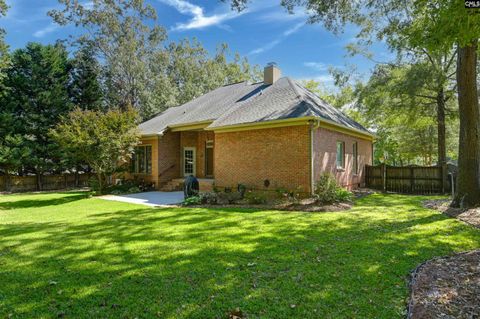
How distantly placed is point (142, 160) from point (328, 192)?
12.5 meters

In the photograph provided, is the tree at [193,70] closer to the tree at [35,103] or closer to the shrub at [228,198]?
the tree at [35,103]

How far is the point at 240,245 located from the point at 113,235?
296 cm

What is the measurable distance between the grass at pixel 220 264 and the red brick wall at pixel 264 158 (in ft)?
12.1

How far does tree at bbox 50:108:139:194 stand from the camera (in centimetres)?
1359

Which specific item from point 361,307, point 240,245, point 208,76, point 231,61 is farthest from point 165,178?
point 231,61

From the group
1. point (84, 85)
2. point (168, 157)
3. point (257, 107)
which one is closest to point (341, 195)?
point (257, 107)

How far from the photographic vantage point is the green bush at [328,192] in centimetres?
1013

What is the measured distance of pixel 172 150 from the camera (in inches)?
690

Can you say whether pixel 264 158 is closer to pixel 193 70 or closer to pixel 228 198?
pixel 228 198

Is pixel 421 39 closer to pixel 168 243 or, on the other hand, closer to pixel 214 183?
pixel 168 243

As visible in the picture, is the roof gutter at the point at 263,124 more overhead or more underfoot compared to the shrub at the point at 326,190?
more overhead

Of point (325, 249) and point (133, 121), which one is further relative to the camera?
point (133, 121)

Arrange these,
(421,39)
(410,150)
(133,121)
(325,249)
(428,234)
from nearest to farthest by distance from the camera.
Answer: (325,249) → (421,39) → (428,234) → (133,121) → (410,150)

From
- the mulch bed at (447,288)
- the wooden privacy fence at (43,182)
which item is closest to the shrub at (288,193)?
the mulch bed at (447,288)
